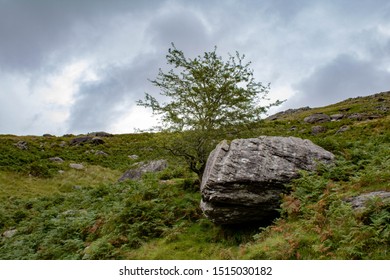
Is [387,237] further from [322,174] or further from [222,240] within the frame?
[222,240]

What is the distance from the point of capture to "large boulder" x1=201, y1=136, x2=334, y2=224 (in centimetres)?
1238

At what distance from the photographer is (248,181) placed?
1245 cm

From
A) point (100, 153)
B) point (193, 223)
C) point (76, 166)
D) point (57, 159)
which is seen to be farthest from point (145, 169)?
point (100, 153)

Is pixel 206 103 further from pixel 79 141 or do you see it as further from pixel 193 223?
pixel 79 141

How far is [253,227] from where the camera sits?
1294 centimetres

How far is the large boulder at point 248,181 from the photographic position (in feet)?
40.6

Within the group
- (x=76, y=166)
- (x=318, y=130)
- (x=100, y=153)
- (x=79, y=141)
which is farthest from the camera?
(x=79, y=141)

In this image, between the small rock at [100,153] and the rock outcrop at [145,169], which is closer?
the rock outcrop at [145,169]

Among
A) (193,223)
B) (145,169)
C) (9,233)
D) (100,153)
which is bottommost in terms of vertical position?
(193,223)

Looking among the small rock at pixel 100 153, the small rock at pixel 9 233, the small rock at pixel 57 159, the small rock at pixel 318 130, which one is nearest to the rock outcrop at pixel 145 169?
the small rock at pixel 57 159

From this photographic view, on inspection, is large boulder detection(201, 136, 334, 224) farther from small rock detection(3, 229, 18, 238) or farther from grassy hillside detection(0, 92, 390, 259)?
small rock detection(3, 229, 18, 238)

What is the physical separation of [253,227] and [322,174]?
350 cm

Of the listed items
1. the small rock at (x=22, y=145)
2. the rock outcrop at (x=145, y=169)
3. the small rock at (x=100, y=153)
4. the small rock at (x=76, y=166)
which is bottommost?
the rock outcrop at (x=145, y=169)

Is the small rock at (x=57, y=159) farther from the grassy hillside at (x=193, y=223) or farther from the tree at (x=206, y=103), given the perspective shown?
the tree at (x=206, y=103)
